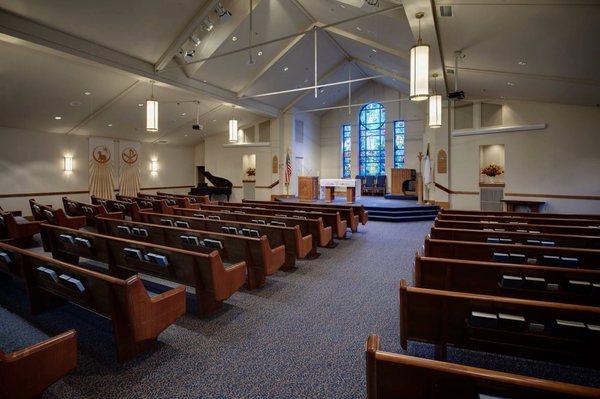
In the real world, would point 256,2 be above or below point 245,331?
above

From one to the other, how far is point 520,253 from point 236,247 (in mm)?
2642

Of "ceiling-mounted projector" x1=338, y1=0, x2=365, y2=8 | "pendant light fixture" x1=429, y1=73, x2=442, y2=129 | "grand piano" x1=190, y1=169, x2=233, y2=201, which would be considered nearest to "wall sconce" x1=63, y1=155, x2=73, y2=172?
"grand piano" x1=190, y1=169, x2=233, y2=201

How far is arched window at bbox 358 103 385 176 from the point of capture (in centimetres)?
1307

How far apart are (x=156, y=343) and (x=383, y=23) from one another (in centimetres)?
656

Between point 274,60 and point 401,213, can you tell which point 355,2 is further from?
point 401,213

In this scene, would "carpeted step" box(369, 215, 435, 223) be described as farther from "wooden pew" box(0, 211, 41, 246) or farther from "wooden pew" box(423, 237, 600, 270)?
"wooden pew" box(0, 211, 41, 246)

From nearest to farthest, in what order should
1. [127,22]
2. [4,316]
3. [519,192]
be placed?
[4,316]
[127,22]
[519,192]

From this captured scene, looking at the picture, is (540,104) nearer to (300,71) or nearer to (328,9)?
(328,9)

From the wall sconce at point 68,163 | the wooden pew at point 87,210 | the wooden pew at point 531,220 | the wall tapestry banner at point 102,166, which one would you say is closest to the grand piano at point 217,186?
the wall tapestry banner at point 102,166

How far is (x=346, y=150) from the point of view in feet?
45.6

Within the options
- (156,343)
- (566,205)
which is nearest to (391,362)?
(156,343)

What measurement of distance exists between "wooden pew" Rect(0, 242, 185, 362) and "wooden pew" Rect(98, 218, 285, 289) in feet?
3.33

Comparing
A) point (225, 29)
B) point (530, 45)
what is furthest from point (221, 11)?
point (530, 45)

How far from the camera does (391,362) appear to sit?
43.2 inches
